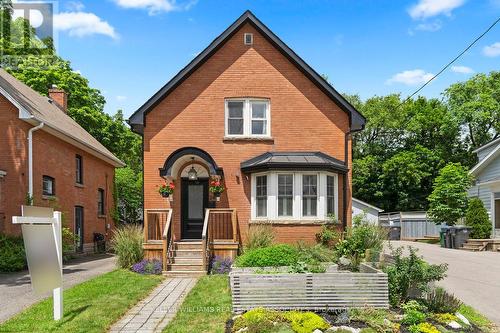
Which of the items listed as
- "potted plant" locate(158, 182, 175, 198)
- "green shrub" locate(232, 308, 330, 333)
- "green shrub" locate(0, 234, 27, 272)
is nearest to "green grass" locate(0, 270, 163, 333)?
"green shrub" locate(232, 308, 330, 333)

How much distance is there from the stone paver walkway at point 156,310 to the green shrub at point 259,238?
9.10 ft

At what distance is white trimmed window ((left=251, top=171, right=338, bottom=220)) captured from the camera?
15.8 metres

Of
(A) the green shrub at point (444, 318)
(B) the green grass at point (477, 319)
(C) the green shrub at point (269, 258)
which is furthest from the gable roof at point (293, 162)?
(A) the green shrub at point (444, 318)

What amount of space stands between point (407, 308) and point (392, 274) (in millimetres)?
955

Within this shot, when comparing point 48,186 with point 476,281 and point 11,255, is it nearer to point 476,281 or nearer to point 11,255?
point 11,255

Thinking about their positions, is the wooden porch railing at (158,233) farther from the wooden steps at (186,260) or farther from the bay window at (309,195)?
the bay window at (309,195)

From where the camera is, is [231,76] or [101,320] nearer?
[101,320]

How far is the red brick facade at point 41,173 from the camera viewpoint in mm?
17156

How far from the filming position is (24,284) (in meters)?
12.8

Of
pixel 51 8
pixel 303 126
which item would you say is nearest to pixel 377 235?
pixel 303 126

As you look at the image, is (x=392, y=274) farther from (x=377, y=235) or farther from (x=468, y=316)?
(x=377, y=235)

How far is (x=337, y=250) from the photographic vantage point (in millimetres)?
15141

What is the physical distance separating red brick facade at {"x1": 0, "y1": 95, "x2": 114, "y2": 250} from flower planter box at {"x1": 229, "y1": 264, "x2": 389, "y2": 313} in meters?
12.0

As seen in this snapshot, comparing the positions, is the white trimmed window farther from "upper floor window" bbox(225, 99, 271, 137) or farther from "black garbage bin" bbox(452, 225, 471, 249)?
"black garbage bin" bbox(452, 225, 471, 249)
